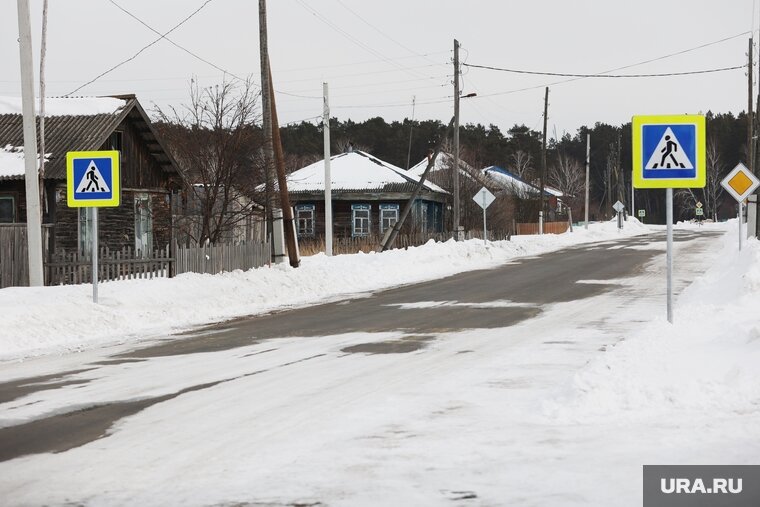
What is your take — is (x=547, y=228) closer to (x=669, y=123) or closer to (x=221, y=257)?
(x=221, y=257)

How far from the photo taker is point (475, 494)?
554 centimetres

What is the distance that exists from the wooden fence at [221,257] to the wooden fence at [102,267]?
69cm

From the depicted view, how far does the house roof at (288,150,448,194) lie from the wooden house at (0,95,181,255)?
1906 cm

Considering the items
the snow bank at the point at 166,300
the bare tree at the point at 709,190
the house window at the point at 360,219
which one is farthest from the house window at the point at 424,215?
the bare tree at the point at 709,190

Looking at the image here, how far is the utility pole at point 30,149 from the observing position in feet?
56.1

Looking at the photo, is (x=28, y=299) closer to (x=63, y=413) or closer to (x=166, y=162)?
(x=63, y=413)

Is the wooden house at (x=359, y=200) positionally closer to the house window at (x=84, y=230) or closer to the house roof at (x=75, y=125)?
the house roof at (x=75, y=125)

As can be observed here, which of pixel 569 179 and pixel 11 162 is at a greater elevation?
pixel 569 179

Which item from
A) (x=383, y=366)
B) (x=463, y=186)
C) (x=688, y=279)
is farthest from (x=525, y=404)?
(x=463, y=186)

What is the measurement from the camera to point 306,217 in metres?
55.9

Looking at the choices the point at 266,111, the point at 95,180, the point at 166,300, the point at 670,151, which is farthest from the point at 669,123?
the point at 266,111

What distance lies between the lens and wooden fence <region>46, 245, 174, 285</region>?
794 inches

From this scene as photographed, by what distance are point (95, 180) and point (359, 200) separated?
38263mm

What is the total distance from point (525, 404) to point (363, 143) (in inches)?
4563
